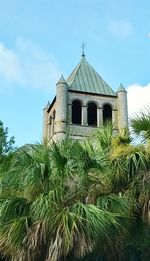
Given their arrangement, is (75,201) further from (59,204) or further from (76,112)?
(76,112)

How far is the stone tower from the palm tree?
29.9 metres

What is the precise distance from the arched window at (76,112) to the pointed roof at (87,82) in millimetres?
1240

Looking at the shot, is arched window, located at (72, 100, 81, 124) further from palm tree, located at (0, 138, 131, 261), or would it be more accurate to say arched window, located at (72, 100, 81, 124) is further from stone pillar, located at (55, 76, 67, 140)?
palm tree, located at (0, 138, 131, 261)

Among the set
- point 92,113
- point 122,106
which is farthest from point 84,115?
point 122,106

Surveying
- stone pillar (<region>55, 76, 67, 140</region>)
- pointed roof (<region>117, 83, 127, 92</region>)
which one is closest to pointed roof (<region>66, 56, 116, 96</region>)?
pointed roof (<region>117, 83, 127, 92</region>)

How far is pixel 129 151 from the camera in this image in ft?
26.1

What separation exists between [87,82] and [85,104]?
3.04 meters

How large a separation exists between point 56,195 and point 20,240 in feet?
2.96

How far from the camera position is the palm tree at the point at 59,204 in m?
6.95

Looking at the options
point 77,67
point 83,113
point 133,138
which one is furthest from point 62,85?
point 133,138

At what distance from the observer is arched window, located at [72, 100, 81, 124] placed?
135ft

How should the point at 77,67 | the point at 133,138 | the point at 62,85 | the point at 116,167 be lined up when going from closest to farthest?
1. the point at 116,167
2. the point at 133,138
3. the point at 62,85
4. the point at 77,67

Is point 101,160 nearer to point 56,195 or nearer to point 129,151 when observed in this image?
point 129,151

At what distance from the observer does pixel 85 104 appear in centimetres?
4056
